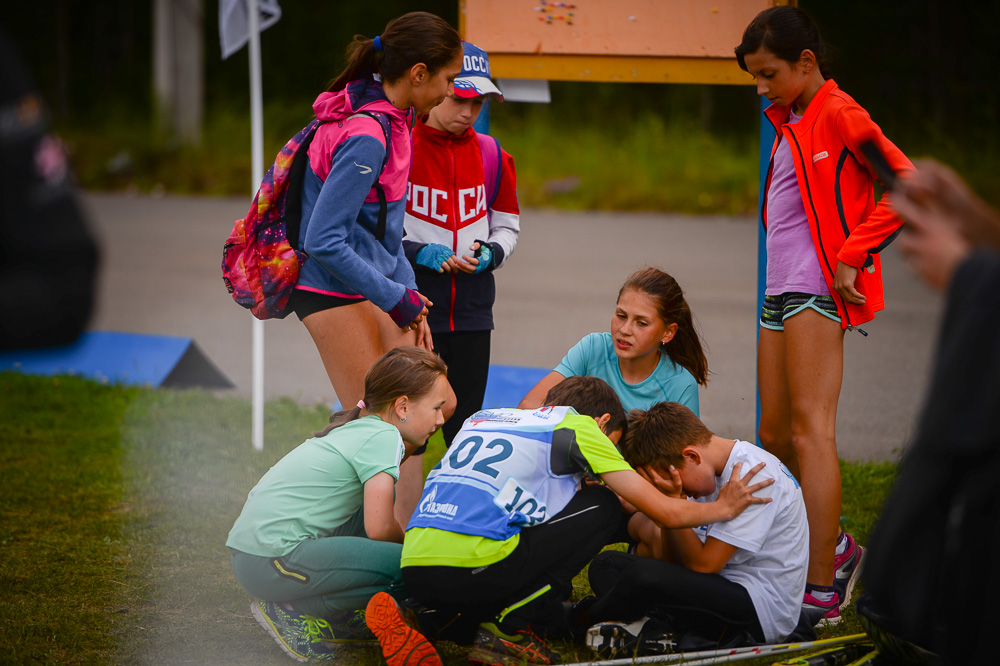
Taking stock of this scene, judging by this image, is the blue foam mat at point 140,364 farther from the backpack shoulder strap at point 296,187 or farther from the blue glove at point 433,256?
the backpack shoulder strap at point 296,187

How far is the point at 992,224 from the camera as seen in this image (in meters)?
1.62

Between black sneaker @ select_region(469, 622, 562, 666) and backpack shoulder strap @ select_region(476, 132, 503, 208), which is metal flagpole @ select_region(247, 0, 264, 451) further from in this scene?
black sneaker @ select_region(469, 622, 562, 666)

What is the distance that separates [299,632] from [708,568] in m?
1.20

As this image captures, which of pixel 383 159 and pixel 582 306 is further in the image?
pixel 582 306

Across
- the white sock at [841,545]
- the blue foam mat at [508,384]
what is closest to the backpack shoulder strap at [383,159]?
the white sock at [841,545]

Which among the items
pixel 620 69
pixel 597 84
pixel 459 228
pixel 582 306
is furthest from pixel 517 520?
pixel 597 84

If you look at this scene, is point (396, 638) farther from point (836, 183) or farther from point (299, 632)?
point (836, 183)

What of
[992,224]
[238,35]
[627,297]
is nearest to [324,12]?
[238,35]

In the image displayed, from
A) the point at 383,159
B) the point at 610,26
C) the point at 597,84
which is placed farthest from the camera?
the point at 597,84

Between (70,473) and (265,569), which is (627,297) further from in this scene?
(70,473)

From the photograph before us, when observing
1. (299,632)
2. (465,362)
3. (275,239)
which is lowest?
(299,632)

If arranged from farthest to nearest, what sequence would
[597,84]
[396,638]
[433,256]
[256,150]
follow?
[597,84], [256,150], [433,256], [396,638]

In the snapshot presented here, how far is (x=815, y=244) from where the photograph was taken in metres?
3.02

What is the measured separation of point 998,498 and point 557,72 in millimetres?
3036
